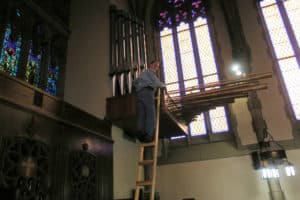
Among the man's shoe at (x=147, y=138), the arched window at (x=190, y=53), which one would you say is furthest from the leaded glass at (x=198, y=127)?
the man's shoe at (x=147, y=138)

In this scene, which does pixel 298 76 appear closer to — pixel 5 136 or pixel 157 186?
pixel 157 186

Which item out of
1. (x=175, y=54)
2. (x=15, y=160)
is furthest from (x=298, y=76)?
(x=15, y=160)

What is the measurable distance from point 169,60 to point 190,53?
66 cm

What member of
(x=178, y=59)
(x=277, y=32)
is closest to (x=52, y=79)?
(x=178, y=59)

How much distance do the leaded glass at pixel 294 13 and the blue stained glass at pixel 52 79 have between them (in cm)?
624

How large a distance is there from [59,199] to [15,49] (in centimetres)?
329

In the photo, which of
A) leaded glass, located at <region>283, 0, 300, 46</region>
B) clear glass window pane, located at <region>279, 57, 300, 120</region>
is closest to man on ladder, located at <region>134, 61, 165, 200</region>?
clear glass window pane, located at <region>279, 57, 300, 120</region>

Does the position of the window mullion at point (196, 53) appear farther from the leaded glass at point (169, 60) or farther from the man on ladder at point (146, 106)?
the man on ladder at point (146, 106)

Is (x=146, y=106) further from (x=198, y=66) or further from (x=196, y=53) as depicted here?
(x=196, y=53)

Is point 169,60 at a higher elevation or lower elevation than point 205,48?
lower

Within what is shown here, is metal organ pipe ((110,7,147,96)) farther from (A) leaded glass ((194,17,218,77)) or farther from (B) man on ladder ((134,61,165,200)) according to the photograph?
(A) leaded glass ((194,17,218,77))

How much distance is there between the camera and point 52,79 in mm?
5828

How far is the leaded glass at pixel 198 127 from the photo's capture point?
6836 millimetres

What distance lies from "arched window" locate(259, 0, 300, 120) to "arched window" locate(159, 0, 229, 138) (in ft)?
5.24
